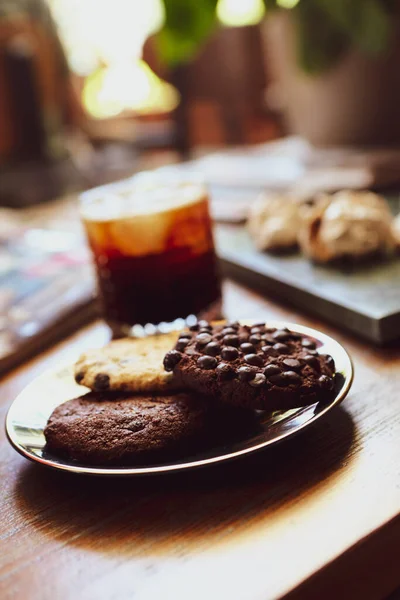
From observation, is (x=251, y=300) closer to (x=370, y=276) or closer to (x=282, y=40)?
(x=370, y=276)

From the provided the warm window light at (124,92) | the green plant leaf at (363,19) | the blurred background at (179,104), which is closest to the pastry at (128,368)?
the blurred background at (179,104)

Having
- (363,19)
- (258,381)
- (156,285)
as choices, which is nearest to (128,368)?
(258,381)

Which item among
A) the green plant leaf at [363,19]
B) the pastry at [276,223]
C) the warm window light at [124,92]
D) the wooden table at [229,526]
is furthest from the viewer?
the warm window light at [124,92]

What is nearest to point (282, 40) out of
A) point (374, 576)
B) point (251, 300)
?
point (251, 300)

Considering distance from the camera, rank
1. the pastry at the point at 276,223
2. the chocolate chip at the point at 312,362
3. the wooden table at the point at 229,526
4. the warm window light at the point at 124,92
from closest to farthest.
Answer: the wooden table at the point at 229,526 < the chocolate chip at the point at 312,362 < the pastry at the point at 276,223 < the warm window light at the point at 124,92

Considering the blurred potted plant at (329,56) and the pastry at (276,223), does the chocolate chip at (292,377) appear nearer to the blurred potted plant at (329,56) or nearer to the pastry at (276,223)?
the pastry at (276,223)

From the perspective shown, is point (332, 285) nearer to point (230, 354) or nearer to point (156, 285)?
point (156, 285)
